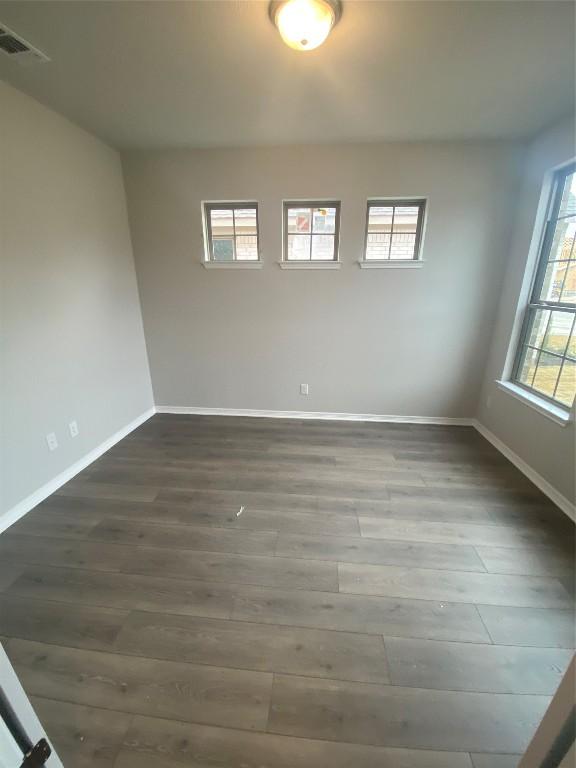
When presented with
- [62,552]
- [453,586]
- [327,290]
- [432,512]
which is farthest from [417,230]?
[62,552]

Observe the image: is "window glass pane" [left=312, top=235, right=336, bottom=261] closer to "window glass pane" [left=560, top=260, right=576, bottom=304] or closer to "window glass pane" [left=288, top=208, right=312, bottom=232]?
"window glass pane" [left=288, top=208, right=312, bottom=232]

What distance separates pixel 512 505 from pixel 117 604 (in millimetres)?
2468

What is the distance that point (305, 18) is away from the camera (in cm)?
132

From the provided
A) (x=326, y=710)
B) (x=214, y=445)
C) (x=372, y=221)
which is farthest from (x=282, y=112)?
(x=326, y=710)

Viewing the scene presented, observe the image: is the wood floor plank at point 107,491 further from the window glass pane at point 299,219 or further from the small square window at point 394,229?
the small square window at point 394,229

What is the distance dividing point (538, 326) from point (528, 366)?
0.35 m

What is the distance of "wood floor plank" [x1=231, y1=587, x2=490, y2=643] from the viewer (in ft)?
4.29

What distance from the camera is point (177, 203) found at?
9.27 feet

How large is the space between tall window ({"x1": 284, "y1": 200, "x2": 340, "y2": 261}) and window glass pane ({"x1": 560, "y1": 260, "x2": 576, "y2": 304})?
1813mm

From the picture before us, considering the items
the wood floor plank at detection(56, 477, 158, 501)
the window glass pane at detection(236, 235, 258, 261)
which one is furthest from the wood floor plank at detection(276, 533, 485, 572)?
the window glass pane at detection(236, 235, 258, 261)

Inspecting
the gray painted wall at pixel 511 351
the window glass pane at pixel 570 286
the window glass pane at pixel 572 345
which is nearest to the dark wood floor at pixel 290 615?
the gray painted wall at pixel 511 351

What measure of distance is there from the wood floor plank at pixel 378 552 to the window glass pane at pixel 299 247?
96.7 inches

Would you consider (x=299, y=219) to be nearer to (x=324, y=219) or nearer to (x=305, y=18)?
(x=324, y=219)

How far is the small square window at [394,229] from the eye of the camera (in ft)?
9.03
